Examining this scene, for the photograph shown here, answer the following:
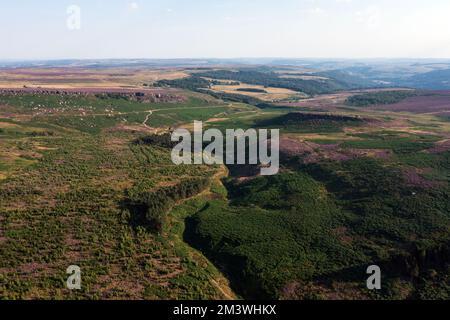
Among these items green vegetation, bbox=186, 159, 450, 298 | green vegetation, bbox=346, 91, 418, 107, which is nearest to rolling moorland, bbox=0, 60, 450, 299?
green vegetation, bbox=186, 159, 450, 298

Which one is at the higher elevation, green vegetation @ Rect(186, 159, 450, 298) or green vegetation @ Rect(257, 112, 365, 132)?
green vegetation @ Rect(257, 112, 365, 132)

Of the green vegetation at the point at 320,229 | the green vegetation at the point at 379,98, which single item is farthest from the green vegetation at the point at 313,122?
the green vegetation at the point at 379,98

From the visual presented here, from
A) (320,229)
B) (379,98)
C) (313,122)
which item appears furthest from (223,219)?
(379,98)

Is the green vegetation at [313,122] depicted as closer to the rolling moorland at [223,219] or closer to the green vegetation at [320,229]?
the rolling moorland at [223,219]

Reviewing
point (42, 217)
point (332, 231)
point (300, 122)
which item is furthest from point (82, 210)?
point (300, 122)

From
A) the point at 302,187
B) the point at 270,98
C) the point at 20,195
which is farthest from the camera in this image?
the point at 270,98

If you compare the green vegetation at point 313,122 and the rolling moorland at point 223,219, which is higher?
the green vegetation at point 313,122

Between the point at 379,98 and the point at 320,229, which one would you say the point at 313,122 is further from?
the point at 379,98

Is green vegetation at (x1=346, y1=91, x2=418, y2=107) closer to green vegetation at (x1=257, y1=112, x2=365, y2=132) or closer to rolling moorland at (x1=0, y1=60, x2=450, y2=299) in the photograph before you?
green vegetation at (x1=257, y1=112, x2=365, y2=132)

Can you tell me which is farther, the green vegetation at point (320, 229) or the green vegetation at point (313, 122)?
the green vegetation at point (313, 122)

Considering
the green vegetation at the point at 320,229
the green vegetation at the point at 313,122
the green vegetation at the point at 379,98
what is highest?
the green vegetation at the point at 379,98
